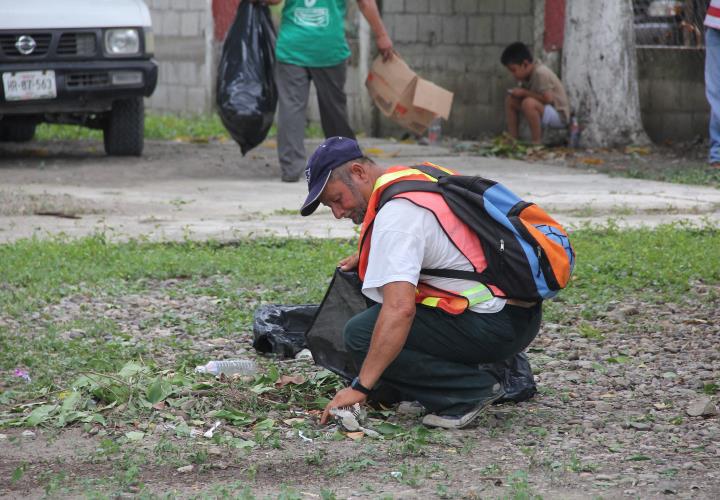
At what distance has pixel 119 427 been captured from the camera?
14.0 ft

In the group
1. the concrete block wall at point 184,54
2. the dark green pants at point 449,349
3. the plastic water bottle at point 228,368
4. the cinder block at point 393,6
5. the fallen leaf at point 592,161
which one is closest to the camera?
the dark green pants at point 449,349

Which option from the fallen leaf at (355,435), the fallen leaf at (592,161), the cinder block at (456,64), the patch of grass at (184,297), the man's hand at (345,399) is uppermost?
the cinder block at (456,64)

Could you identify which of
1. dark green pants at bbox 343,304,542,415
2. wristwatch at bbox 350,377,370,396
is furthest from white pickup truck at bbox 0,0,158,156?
wristwatch at bbox 350,377,370,396

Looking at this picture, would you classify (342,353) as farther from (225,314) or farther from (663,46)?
(663,46)

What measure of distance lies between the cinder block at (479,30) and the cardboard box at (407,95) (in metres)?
4.75

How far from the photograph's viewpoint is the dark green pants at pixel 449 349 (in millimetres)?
4211

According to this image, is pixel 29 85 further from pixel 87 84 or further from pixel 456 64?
pixel 456 64

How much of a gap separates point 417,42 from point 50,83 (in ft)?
16.6

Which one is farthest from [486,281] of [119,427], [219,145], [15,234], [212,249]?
[219,145]

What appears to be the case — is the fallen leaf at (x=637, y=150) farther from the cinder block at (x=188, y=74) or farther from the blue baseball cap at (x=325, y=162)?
the blue baseball cap at (x=325, y=162)

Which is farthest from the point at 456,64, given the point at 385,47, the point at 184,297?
the point at 184,297

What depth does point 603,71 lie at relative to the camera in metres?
12.2

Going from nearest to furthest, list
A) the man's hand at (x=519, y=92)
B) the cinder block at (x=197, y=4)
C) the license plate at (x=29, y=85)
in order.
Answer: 1. the license plate at (x=29, y=85)
2. the man's hand at (x=519, y=92)
3. the cinder block at (x=197, y=4)

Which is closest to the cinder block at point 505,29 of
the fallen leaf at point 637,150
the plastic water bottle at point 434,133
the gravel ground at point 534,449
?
the plastic water bottle at point 434,133
